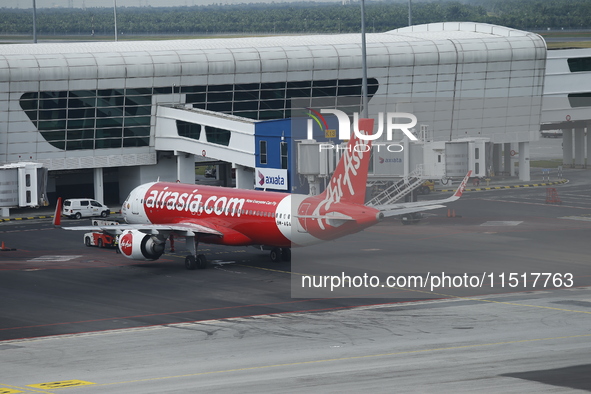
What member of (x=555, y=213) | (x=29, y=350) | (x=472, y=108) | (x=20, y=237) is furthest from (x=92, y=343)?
(x=472, y=108)

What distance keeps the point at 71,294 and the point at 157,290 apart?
4.84m

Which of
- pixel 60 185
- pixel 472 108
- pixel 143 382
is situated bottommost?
pixel 143 382

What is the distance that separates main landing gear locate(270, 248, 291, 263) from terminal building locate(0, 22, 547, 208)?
19.9 meters

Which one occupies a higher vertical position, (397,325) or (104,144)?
(104,144)

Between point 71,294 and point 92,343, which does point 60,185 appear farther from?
point 92,343

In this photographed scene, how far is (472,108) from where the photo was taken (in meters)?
114

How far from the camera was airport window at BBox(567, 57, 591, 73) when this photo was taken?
11744 cm

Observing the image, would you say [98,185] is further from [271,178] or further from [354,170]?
[354,170]

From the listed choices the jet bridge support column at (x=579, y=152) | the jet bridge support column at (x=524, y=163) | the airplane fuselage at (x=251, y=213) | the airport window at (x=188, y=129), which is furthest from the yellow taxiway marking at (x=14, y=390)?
the jet bridge support column at (x=579, y=152)

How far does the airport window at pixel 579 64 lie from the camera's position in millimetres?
117438

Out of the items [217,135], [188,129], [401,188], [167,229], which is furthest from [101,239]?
[188,129]

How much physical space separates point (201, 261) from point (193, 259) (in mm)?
530

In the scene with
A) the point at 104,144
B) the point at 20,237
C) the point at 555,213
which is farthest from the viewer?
the point at 104,144

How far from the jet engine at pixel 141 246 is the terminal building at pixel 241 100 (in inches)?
892
